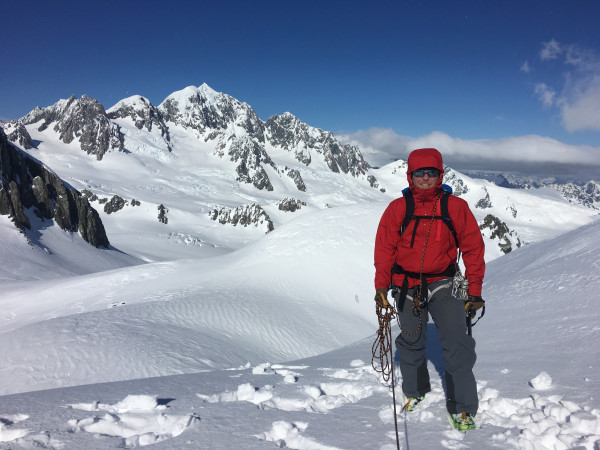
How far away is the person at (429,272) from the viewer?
3773 mm

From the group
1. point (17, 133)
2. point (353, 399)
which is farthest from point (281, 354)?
point (17, 133)

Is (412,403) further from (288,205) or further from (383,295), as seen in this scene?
(288,205)

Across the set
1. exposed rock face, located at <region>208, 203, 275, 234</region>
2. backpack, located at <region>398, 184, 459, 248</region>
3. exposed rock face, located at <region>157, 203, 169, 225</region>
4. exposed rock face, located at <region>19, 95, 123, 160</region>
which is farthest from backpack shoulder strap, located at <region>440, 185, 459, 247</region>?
exposed rock face, located at <region>19, 95, 123, 160</region>

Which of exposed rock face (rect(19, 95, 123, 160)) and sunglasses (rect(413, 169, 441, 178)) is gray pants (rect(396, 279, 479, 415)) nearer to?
sunglasses (rect(413, 169, 441, 178))

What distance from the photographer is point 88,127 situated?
154250 mm

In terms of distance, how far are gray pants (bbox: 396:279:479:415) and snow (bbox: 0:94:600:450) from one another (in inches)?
10.3

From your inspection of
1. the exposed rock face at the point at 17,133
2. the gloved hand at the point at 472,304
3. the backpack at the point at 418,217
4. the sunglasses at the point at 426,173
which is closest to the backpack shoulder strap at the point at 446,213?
the backpack at the point at 418,217

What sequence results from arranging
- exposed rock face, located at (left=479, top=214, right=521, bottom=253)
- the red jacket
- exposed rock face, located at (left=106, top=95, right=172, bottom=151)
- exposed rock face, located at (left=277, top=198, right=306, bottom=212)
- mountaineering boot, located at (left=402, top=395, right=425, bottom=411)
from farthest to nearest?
exposed rock face, located at (left=106, top=95, right=172, bottom=151)
exposed rock face, located at (left=277, top=198, right=306, bottom=212)
exposed rock face, located at (left=479, top=214, right=521, bottom=253)
mountaineering boot, located at (left=402, top=395, right=425, bottom=411)
the red jacket

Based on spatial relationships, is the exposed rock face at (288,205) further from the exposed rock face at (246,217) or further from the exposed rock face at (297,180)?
the exposed rock face at (297,180)

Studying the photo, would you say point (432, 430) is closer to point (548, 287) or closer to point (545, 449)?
point (545, 449)

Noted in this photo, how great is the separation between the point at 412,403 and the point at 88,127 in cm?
18274

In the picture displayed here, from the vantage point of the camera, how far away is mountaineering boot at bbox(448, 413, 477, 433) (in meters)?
3.44

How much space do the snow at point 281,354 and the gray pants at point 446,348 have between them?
261mm

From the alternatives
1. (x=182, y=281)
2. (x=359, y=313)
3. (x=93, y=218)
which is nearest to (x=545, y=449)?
Answer: (x=359, y=313)
